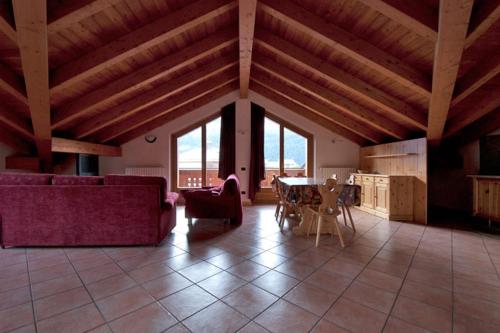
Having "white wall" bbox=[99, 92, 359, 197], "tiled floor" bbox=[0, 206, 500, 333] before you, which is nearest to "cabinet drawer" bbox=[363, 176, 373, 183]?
"white wall" bbox=[99, 92, 359, 197]

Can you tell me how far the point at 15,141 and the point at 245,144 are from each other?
4775 millimetres

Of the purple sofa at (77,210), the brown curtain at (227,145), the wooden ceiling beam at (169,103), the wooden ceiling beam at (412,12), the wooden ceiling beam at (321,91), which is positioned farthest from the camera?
the brown curtain at (227,145)

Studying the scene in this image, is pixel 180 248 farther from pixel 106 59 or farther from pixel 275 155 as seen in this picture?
pixel 275 155

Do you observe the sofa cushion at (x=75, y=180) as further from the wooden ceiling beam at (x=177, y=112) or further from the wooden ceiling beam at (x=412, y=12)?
the wooden ceiling beam at (x=412, y=12)

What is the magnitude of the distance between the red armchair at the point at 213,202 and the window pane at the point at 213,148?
236cm

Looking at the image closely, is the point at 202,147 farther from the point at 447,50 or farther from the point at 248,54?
the point at 447,50

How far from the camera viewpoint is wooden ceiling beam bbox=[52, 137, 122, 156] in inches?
160

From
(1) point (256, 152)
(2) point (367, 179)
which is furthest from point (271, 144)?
(2) point (367, 179)

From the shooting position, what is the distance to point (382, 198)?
4.33 m

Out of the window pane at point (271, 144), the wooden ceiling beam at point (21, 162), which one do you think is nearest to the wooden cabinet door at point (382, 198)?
the window pane at point (271, 144)

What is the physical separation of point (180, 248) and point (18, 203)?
6.77 ft

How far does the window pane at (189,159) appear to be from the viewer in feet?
20.1

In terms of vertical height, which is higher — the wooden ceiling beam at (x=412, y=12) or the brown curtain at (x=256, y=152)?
the wooden ceiling beam at (x=412, y=12)

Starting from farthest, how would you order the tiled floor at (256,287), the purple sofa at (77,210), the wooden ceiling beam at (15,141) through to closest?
the wooden ceiling beam at (15,141)
the purple sofa at (77,210)
the tiled floor at (256,287)
